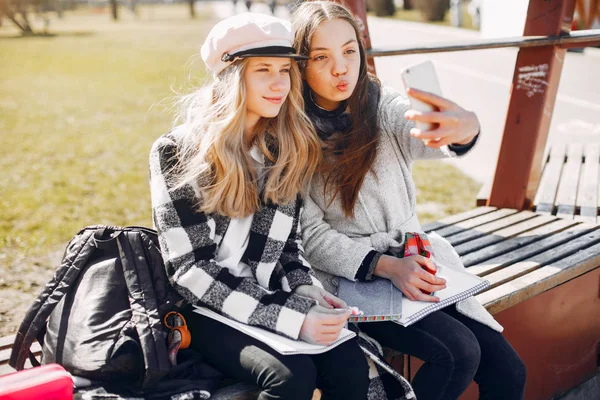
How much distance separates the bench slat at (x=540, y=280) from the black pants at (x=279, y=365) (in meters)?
0.83

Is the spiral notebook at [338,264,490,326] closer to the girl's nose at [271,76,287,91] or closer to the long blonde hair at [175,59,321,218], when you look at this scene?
the long blonde hair at [175,59,321,218]

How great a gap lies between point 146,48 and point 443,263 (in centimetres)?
2059

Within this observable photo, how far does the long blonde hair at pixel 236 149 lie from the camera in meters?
2.17

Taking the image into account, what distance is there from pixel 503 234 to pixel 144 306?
2147 millimetres

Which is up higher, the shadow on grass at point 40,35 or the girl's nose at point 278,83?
the girl's nose at point 278,83

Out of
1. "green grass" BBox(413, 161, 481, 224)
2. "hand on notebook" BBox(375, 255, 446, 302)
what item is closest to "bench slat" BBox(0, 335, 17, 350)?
"hand on notebook" BBox(375, 255, 446, 302)

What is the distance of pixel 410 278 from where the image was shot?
2297 mm

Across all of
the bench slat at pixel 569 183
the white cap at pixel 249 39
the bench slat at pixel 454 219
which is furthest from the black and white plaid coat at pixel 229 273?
the bench slat at pixel 569 183

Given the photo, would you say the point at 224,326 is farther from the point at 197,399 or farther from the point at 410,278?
the point at 410,278

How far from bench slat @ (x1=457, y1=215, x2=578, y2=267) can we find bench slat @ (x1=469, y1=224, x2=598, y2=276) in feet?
0.10

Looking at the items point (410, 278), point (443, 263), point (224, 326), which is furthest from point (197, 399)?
point (443, 263)

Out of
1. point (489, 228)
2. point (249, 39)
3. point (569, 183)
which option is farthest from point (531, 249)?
point (249, 39)

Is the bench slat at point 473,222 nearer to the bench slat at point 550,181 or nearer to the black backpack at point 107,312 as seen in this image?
the bench slat at point 550,181

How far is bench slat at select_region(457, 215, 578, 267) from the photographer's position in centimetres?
317
